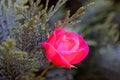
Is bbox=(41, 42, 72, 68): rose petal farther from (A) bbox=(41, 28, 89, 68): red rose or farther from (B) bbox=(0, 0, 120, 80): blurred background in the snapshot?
(B) bbox=(0, 0, 120, 80): blurred background

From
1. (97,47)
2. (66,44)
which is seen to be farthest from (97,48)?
(66,44)

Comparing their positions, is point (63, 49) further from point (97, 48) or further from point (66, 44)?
point (97, 48)

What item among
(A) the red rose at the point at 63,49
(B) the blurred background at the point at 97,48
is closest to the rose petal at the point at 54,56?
(A) the red rose at the point at 63,49

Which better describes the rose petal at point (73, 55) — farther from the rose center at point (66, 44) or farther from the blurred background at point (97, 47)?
the blurred background at point (97, 47)

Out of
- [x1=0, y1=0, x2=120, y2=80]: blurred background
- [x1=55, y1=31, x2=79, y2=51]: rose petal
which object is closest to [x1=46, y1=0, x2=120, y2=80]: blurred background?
[x1=0, y1=0, x2=120, y2=80]: blurred background

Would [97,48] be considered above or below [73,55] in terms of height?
below

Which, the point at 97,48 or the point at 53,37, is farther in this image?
the point at 97,48

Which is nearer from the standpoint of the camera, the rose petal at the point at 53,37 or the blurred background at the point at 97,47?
the rose petal at the point at 53,37

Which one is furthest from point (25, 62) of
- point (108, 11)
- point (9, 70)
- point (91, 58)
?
point (108, 11)
